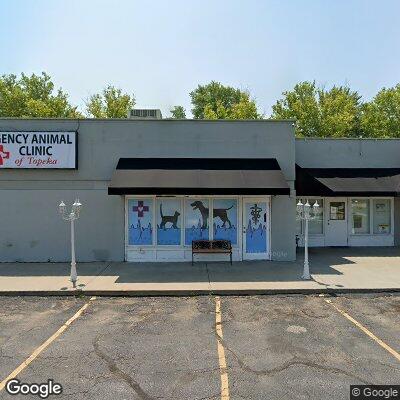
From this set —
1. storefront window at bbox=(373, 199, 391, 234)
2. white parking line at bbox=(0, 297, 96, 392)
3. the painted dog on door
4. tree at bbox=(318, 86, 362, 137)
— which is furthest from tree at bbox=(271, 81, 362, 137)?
white parking line at bbox=(0, 297, 96, 392)

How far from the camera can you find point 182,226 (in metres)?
13.0

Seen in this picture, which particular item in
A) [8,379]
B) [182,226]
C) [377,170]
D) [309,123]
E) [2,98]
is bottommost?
[8,379]

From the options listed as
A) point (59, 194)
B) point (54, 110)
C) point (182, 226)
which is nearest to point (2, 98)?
point (54, 110)

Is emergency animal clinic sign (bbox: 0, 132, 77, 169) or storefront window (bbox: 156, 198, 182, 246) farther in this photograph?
storefront window (bbox: 156, 198, 182, 246)

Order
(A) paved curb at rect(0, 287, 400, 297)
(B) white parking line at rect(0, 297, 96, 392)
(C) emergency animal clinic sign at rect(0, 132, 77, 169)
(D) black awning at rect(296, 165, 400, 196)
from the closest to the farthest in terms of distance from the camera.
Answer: (B) white parking line at rect(0, 297, 96, 392) → (A) paved curb at rect(0, 287, 400, 297) → (C) emergency animal clinic sign at rect(0, 132, 77, 169) → (D) black awning at rect(296, 165, 400, 196)

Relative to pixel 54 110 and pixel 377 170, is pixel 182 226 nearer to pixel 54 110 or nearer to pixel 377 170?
pixel 377 170

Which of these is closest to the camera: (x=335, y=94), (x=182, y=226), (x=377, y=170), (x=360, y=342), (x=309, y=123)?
(x=360, y=342)

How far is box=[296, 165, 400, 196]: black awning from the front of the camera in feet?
50.6

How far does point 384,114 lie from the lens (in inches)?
1505

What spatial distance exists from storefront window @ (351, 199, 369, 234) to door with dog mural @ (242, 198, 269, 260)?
665 cm

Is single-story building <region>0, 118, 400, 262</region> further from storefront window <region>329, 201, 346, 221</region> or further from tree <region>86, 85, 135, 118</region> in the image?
tree <region>86, 85, 135, 118</region>

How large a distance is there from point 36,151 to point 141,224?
4703 mm

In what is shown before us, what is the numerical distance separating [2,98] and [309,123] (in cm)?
3561

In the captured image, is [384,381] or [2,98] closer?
[384,381]
